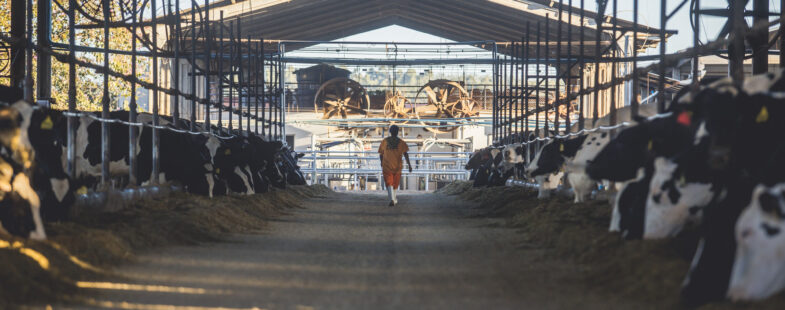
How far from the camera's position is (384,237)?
9711 millimetres

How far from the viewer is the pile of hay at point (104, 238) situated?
5.46m

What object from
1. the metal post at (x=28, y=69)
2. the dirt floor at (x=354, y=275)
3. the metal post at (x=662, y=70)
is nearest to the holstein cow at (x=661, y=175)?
the dirt floor at (x=354, y=275)

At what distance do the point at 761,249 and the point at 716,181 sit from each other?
6.96 ft

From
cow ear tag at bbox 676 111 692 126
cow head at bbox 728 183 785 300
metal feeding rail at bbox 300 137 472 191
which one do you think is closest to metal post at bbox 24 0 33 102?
cow ear tag at bbox 676 111 692 126

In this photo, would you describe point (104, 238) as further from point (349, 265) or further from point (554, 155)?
point (554, 155)

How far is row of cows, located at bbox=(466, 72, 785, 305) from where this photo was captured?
186 inches

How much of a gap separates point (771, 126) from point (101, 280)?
446cm

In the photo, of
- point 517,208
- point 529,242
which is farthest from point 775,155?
point 517,208

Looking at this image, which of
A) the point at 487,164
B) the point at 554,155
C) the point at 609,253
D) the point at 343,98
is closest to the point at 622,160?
the point at 609,253

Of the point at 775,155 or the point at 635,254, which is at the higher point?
the point at 775,155

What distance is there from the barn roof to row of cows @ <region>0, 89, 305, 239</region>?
747 centimetres

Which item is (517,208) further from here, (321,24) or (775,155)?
(321,24)

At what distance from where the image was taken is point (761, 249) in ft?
15.3

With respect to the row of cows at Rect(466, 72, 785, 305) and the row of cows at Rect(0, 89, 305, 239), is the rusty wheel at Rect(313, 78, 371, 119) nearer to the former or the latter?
the row of cows at Rect(0, 89, 305, 239)
